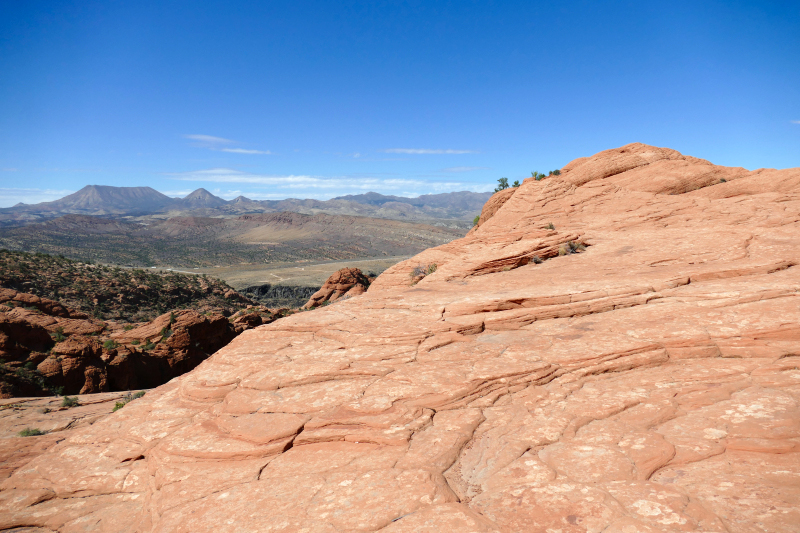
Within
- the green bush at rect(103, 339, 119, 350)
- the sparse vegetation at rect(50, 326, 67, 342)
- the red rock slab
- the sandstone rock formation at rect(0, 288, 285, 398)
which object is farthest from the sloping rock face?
the sparse vegetation at rect(50, 326, 67, 342)

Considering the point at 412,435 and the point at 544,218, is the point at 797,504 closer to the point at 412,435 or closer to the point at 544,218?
the point at 412,435

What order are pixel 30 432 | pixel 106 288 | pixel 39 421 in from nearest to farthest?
pixel 30 432
pixel 39 421
pixel 106 288

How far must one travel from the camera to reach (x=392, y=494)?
5.28m

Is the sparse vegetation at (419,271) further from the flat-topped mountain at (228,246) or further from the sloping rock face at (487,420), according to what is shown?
the flat-topped mountain at (228,246)

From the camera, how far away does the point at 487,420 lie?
6922mm

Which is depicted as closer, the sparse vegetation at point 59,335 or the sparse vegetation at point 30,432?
the sparse vegetation at point 30,432

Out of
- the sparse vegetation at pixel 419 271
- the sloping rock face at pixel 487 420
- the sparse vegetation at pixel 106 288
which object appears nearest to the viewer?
the sloping rock face at pixel 487 420

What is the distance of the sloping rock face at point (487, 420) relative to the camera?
4.93m

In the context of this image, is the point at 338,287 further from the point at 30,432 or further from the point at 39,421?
the point at 30,432

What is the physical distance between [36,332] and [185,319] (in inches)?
287

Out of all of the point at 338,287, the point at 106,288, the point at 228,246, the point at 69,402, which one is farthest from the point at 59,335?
the point at 228,246

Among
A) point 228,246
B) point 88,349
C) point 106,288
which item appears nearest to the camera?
point 88,349

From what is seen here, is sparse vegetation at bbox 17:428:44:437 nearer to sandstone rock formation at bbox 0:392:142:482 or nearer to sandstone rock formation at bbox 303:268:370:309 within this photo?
sandstone rock formation at bbox 0:392:142:482

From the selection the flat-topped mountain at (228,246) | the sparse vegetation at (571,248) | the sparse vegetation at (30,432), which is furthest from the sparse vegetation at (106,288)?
the flat-topped mountain at (228,246)
